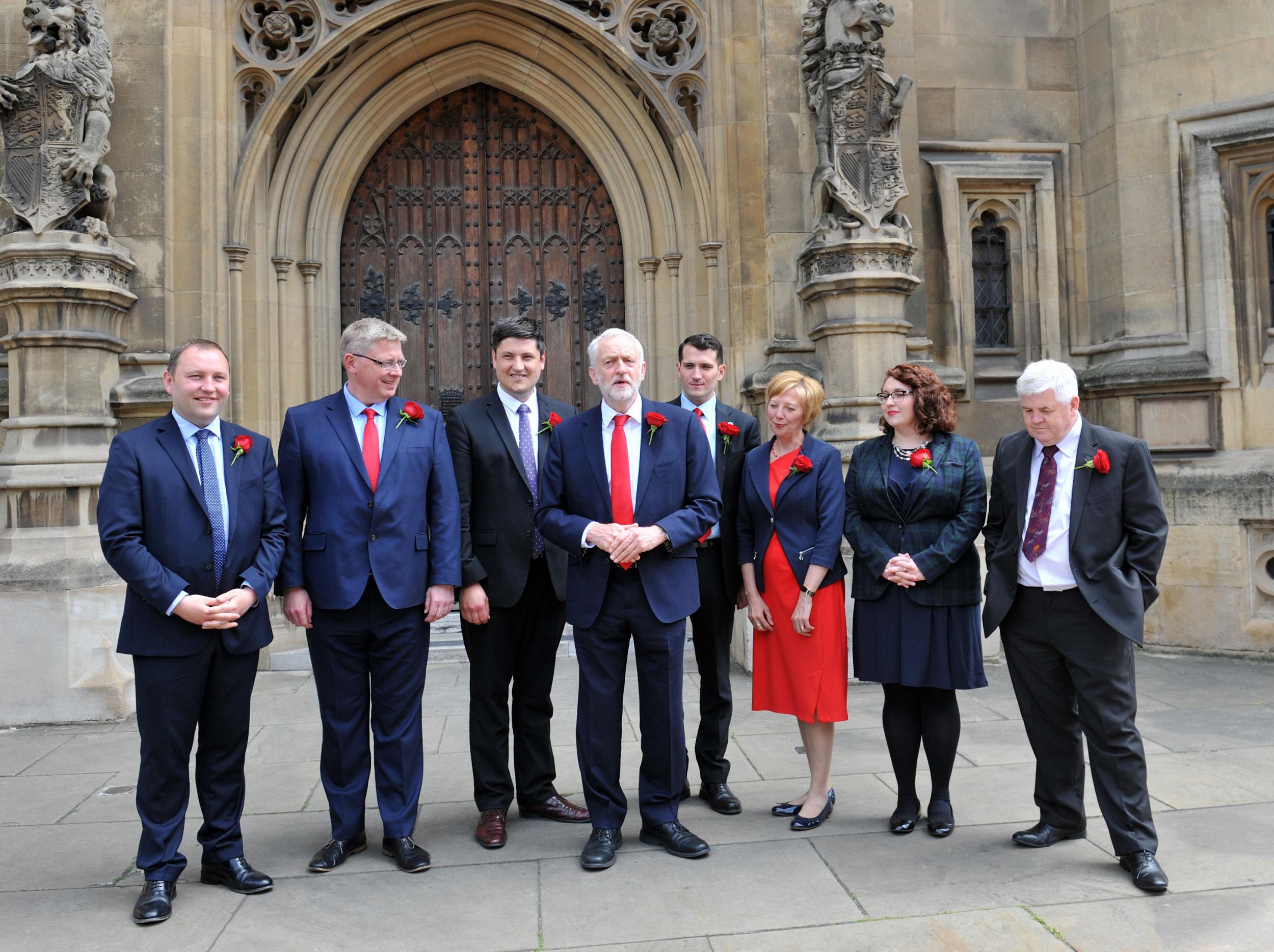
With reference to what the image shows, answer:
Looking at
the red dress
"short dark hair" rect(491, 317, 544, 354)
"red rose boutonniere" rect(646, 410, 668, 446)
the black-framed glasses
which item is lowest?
the red dress

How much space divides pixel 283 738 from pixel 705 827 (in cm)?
256

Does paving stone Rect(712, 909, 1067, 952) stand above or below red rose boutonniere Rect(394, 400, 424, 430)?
below

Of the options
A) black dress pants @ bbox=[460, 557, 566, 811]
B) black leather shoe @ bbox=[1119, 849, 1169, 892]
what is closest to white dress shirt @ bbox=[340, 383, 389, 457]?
black dress pants @ bbox=[460, 557, 566, 811]

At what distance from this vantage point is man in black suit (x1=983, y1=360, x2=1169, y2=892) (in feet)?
11.4

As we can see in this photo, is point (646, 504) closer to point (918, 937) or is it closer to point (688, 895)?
point (688, 895)

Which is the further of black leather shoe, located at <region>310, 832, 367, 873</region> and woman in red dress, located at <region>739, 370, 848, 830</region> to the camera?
Answer: woman in red dress, located at <region>739, 370, 848, 830</region>

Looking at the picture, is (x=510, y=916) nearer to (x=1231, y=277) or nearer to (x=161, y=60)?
(x=161, y=60)

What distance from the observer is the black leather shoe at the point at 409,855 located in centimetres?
352

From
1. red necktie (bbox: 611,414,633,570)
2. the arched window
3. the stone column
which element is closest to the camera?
red necktie (bbox: 611,414,633,570)

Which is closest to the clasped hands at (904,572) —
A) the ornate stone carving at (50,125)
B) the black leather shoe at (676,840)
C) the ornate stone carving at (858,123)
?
the black leather shoe at (676,840)

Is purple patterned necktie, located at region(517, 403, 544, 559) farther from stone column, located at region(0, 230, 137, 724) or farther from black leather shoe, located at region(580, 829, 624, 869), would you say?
stone column, located at region(0, 230, 137, 724)

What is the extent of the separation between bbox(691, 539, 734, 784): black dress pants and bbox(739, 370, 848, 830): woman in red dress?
180 mm

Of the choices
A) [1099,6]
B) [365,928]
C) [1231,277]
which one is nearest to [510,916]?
[365,928]

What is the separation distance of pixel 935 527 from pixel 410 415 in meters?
2.01
